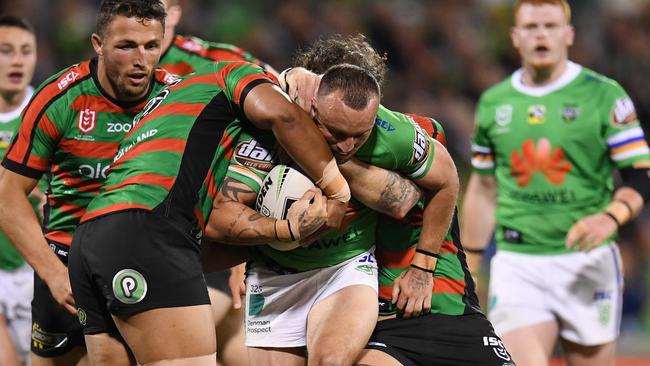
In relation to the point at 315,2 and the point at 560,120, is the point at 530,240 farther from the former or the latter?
the point at 315,2

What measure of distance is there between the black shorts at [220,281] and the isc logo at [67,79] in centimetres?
154

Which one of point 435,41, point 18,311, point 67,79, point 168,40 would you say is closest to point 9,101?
point 168,40

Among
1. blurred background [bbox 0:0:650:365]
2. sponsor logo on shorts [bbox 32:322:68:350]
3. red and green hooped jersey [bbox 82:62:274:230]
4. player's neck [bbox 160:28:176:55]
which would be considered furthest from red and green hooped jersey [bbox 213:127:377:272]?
blurred background [bbox 0:0:650:365]

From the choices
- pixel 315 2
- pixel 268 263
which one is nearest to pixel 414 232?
pixel 268 263

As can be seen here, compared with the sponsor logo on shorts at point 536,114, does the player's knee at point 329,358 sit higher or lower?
lower

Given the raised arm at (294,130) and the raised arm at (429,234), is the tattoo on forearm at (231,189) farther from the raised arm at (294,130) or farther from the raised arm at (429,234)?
the raised arm at (429,234)

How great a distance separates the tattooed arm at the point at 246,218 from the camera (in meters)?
4.07

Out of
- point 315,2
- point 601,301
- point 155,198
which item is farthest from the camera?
point 315,2

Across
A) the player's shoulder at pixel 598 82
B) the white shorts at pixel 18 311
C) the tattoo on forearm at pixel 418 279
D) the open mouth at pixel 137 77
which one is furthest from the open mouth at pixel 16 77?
the player's shoulder at pixel 598 82

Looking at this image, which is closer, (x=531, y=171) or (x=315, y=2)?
(x=531, y=171)

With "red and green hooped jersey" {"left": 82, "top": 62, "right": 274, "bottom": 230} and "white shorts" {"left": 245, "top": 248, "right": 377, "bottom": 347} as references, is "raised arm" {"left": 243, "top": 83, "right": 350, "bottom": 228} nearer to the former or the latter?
"red and green hooped jersey" {"left": 82, "top": 62, "right": 274, "bottom": 230}

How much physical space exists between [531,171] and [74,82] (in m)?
2.91

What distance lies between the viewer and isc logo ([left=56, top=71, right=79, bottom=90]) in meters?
4.81

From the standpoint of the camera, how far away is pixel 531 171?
6387mm
